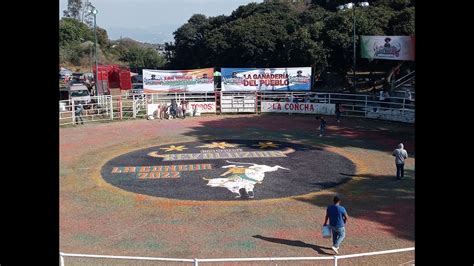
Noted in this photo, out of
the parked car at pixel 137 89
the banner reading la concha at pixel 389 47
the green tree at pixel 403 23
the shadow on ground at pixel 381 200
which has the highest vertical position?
the green tree at pixel 403 23

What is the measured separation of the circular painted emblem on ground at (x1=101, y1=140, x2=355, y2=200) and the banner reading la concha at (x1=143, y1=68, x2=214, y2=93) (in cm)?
1174

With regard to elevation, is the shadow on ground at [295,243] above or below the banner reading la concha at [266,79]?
below

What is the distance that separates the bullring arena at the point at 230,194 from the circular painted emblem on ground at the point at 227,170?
0.04 m

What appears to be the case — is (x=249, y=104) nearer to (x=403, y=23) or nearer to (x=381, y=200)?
(x=403, y=23)

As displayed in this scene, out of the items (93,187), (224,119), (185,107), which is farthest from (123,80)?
(93,187)

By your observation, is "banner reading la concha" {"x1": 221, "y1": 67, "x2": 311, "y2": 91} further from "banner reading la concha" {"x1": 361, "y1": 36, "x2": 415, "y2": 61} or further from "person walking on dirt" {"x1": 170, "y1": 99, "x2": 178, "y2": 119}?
"banner reading la concha" {"x1": 361, "y1": 36, "x2": 415, "y2": 61}

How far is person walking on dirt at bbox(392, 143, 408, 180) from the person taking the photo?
60.1 feet

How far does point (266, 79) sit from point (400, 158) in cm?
2126

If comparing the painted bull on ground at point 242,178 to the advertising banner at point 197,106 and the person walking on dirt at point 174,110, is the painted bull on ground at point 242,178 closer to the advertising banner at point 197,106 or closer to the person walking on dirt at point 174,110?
the person walking on dirt at point 174,110

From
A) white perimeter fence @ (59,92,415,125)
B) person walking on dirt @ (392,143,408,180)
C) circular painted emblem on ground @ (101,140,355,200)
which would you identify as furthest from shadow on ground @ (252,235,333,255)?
white perimeter fence @ (59,92,415,125)

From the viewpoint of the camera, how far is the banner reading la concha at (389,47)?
33.5 meters

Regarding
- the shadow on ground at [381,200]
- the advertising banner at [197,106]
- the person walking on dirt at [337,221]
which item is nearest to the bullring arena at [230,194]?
the shadow on ground at [381,200]

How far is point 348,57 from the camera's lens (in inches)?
1777

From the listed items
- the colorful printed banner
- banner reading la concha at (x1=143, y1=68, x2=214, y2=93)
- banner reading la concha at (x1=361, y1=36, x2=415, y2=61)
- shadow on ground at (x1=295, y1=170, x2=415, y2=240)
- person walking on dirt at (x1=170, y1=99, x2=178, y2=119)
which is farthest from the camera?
banner reading la concha at (x1=143, y1=68, x2=214, y2=93)
